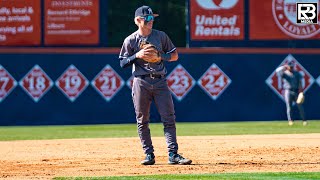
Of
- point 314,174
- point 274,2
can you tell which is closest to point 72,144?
point 314,174

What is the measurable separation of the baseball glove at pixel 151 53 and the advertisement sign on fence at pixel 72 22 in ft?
43.2

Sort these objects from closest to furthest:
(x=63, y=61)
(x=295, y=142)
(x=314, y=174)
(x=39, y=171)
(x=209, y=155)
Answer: (x=314, y=174) → (x=39, y=171) → (x=209, y=155) → (x=295, y=142) → (x=63, y=61)

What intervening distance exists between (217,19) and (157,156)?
1244cm

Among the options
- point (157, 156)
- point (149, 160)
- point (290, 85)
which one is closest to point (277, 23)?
point (290, 85)

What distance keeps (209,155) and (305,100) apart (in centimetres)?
1281

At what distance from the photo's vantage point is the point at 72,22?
77.8 ft

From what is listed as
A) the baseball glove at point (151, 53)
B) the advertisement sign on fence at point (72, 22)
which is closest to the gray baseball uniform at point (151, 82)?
the baseball glove at point (151, 53)

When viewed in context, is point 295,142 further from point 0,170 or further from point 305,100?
point 305,100

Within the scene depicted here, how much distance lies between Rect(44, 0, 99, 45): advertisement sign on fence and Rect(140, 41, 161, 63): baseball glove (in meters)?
13.2

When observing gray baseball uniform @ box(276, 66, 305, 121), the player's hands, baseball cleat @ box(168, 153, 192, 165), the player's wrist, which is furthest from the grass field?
the player's wrist

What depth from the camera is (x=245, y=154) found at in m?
12.5

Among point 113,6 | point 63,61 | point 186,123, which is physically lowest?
point 186,123

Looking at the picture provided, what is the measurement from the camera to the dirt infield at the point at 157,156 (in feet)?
33.5

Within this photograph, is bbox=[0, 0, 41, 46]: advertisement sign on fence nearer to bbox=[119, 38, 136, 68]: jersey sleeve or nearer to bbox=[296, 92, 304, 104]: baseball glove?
bbox=[296, 92, 304, 104]: baseball glove
